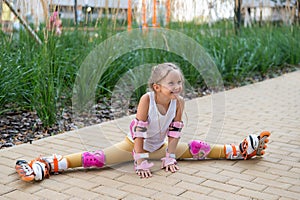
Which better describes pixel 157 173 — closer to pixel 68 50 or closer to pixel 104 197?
pixel 104 197

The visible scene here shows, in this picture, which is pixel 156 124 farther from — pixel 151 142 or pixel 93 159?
pixel 93 159

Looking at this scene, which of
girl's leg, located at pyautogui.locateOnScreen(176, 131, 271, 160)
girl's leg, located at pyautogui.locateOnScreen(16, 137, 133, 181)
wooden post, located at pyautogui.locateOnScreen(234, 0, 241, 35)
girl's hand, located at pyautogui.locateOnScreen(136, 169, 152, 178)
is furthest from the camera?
wooden post, located at pyautogui.locateOnScreen(234, 0, 241, 35)

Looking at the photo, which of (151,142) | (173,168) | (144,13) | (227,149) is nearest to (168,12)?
(144,13)

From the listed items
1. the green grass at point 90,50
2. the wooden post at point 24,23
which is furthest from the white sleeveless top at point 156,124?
the wooden post at point 24,23

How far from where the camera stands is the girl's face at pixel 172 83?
121 inches

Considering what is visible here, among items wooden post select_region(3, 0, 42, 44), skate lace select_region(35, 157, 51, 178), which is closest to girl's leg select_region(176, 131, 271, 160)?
skate lace select_region(35, 157, 51, 178)

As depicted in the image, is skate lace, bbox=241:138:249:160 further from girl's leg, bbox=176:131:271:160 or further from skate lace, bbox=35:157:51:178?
skate lace, bbox=35:157:51:178

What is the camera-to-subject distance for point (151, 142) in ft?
10.8

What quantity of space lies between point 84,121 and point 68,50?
1.48 metres

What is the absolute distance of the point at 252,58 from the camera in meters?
7.73

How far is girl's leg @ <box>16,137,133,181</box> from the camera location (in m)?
2.98

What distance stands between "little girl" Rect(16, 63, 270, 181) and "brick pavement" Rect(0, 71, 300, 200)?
0.06 metres

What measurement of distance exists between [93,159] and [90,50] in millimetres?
2564

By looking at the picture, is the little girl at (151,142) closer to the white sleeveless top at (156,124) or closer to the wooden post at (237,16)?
the white sleeveless top at (156,124)
